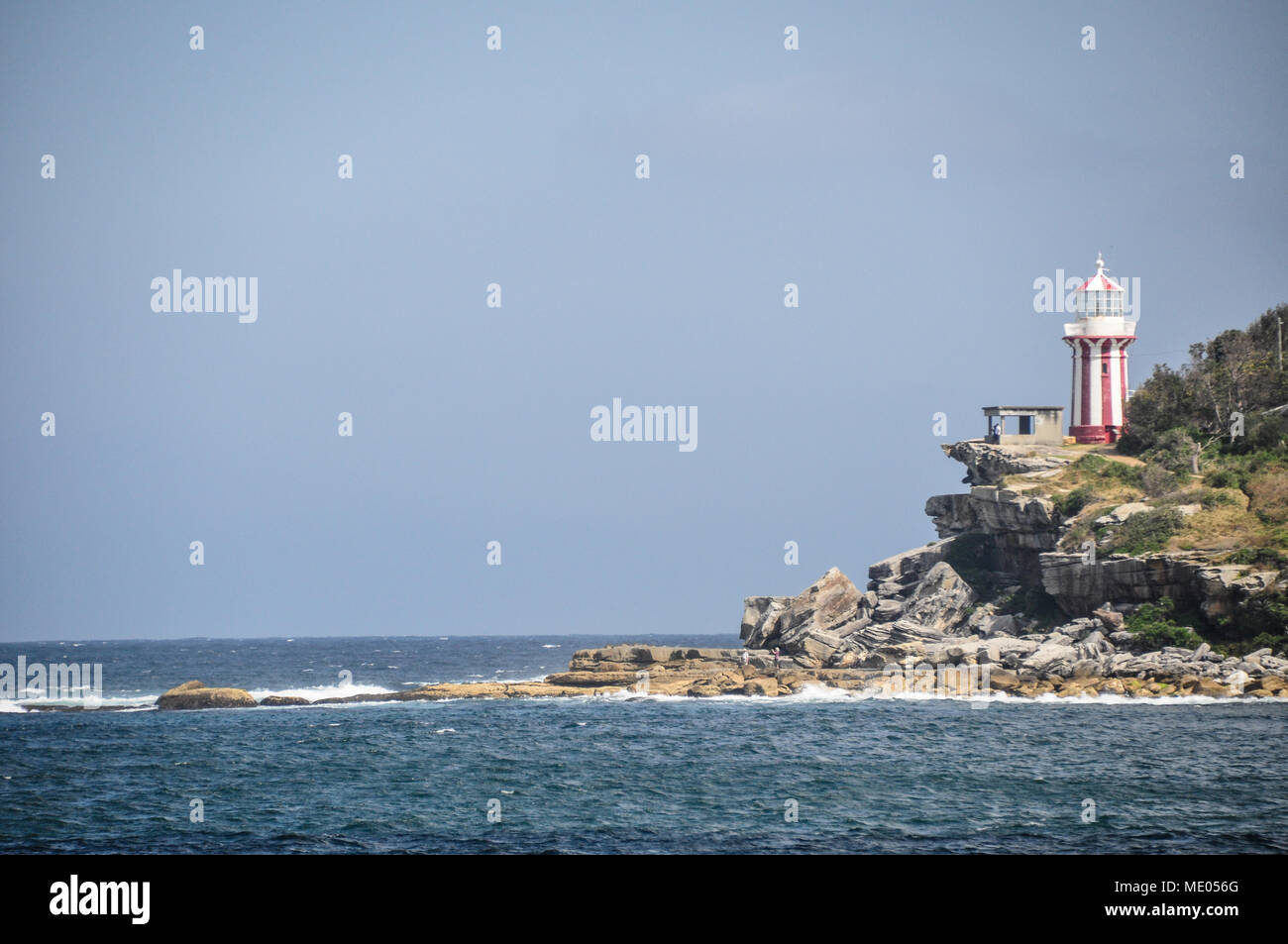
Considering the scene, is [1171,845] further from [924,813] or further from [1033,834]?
[924,813]

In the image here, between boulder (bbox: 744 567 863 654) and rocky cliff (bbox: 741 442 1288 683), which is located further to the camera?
boulder (bbox: 744 567 863 654)

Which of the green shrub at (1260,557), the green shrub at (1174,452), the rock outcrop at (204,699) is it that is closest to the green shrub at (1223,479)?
the green shrub at (1174,452)

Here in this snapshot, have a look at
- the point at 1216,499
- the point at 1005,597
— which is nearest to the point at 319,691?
the point at 1005,597

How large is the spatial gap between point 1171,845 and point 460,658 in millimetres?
103332

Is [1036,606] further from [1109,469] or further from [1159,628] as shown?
[1159,628]

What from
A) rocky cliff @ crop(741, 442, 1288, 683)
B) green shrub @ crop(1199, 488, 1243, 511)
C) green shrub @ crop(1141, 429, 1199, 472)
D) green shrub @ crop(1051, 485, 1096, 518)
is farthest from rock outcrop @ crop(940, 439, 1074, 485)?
green shrub @ crop(1199, 488, 1243, 511)

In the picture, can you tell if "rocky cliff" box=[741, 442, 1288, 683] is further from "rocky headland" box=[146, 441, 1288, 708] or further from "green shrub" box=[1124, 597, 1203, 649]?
"green shrub" box=[1124, 597, 1203, 649]

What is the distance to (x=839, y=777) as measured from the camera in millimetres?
31984

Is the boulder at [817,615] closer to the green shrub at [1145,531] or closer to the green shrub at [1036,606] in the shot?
the green shrub at [1036,606]

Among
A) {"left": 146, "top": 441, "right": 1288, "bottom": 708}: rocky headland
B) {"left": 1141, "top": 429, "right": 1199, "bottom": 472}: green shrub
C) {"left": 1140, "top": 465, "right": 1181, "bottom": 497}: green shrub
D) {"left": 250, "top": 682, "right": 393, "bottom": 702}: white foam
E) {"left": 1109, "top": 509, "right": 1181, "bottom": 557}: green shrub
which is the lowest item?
{"left": 250, "top": 682, "right": 393, "bottom": 702}: white foam

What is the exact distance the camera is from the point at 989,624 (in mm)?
55750

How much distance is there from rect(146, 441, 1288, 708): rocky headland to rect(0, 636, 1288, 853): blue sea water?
10.1 ft

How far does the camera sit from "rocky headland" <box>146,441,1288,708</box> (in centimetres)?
4662
